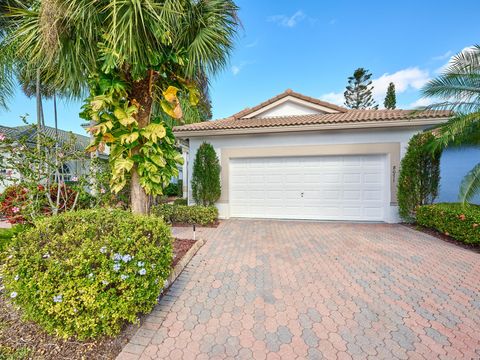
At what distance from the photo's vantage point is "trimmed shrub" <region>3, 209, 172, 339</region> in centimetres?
218

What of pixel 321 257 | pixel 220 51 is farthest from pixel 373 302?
pixel 220 51

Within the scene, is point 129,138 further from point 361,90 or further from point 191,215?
point 361,90

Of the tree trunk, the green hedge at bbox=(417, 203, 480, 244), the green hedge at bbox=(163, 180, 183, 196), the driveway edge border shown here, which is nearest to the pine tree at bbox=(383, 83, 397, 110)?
the green hedge at bbox=(417, 203, 480, 244)

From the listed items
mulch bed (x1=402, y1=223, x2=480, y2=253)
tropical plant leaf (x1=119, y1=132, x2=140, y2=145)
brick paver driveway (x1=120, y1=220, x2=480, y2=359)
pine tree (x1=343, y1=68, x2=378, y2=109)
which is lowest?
mulch bed (x1=402, y1=223, x2=480, y2=253)

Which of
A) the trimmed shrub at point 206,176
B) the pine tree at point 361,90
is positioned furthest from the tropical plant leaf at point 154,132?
the pine tree at point 361,90

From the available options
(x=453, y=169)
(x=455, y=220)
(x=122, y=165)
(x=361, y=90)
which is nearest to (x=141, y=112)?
(x=122, y=165)

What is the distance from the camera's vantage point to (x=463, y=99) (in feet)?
17.5

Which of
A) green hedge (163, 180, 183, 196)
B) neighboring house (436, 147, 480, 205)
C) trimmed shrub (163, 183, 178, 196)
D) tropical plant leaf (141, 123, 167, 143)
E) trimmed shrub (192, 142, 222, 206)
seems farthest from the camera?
green hedge (163, 180, 183, 196)

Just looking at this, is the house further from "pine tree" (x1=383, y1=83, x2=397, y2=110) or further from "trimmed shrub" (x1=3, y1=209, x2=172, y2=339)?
"pine tree" (x1=383, y1=83, x2=397, y2=110)

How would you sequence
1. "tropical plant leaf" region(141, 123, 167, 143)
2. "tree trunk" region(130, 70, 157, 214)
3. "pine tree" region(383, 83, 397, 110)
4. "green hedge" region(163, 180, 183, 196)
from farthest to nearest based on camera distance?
"pine tree" region(383, 83, 397, 110)
"green hedge" region(163, 180, 183, 196)
"tree trunk" region(130, 70, 157, 214)
"tropical plant leaf" region(141, 123, 167, 143)

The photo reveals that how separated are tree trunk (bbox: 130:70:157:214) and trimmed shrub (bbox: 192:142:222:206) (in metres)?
3.73

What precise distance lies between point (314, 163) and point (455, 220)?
4036 mm

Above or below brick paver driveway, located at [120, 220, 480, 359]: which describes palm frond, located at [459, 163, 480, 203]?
above

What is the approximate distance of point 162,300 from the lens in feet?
10.1
